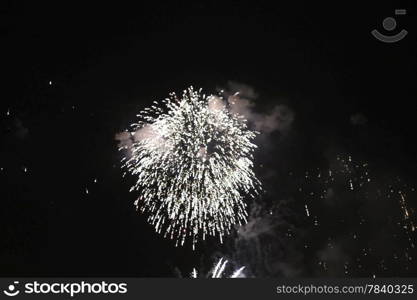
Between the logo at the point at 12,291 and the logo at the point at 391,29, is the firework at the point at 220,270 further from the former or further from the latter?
the logo at the point at 391,29

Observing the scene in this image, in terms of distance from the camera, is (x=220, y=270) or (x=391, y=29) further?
(x=220, y=270)

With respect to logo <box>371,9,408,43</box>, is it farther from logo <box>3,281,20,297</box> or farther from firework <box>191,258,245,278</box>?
firework <box>191,258,245,278</box>

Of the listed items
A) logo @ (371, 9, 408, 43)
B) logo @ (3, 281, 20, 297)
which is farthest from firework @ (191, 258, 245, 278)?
logo @ (371, 9, 408, 43)

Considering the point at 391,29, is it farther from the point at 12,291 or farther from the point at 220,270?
the point at 220,270

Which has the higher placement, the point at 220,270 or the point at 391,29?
the point at 391,29

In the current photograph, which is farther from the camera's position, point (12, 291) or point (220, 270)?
point (220, 270)

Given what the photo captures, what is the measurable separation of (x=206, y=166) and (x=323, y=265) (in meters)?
10.8

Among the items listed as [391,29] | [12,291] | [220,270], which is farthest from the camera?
[220,270]

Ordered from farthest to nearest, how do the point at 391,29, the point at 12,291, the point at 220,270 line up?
1. the point at 220,270
2. the point at 391,29
3. the point at 12,291

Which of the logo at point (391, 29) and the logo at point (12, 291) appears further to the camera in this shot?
the logo at point (391, 29)

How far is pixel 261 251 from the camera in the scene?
1451 cm

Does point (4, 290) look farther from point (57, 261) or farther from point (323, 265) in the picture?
point (323, 265)

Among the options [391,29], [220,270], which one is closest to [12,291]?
[391,29]

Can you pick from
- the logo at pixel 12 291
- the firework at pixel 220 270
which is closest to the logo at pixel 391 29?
the logo at pixel 12 291
